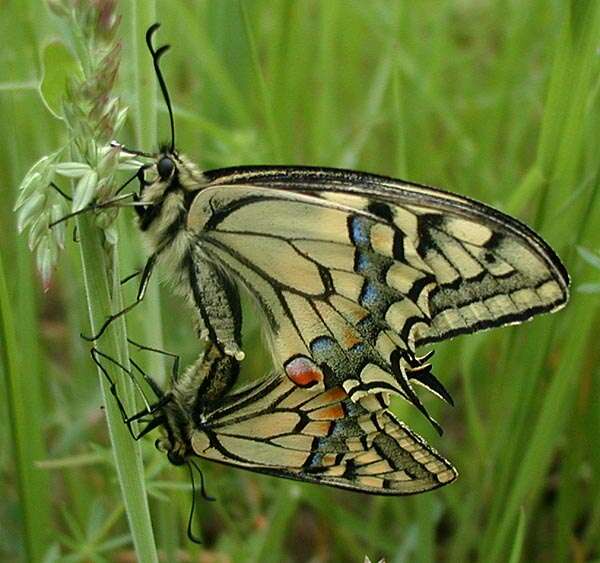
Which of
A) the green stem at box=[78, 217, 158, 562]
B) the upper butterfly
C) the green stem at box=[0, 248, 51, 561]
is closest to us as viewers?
the green stem at box=[78, 217, 158, 562]

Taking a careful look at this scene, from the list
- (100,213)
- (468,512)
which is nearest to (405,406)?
(468,512)

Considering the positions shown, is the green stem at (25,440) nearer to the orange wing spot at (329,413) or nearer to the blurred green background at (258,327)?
the blurred green background at (258,327)

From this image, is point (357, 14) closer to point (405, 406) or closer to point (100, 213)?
point (405, 406)

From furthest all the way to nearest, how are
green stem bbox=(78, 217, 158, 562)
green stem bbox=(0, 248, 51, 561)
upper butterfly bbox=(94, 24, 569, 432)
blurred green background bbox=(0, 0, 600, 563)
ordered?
1. blurred green background bbox=(0, 0, 600, 563)
2. green stem bbox=(0, 248, 51, 561)
3. upper butterfly bbox=(94, 24, 569, 432)
4. green stem bbox=(78, 217, 158, 562)

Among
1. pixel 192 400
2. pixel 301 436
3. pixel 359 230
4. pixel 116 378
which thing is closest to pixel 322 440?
pixel 301 436

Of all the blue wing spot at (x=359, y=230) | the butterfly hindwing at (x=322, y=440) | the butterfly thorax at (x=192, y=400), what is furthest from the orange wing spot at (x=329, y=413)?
the blue wing spot at (x=359, y=230)

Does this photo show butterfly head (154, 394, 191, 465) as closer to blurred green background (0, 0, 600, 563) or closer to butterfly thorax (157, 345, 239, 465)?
butterfly thorax (157, 345, 239, 465)

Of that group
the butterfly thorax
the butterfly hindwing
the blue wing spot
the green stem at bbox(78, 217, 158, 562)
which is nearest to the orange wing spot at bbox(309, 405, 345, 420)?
the butterfly hindwing
